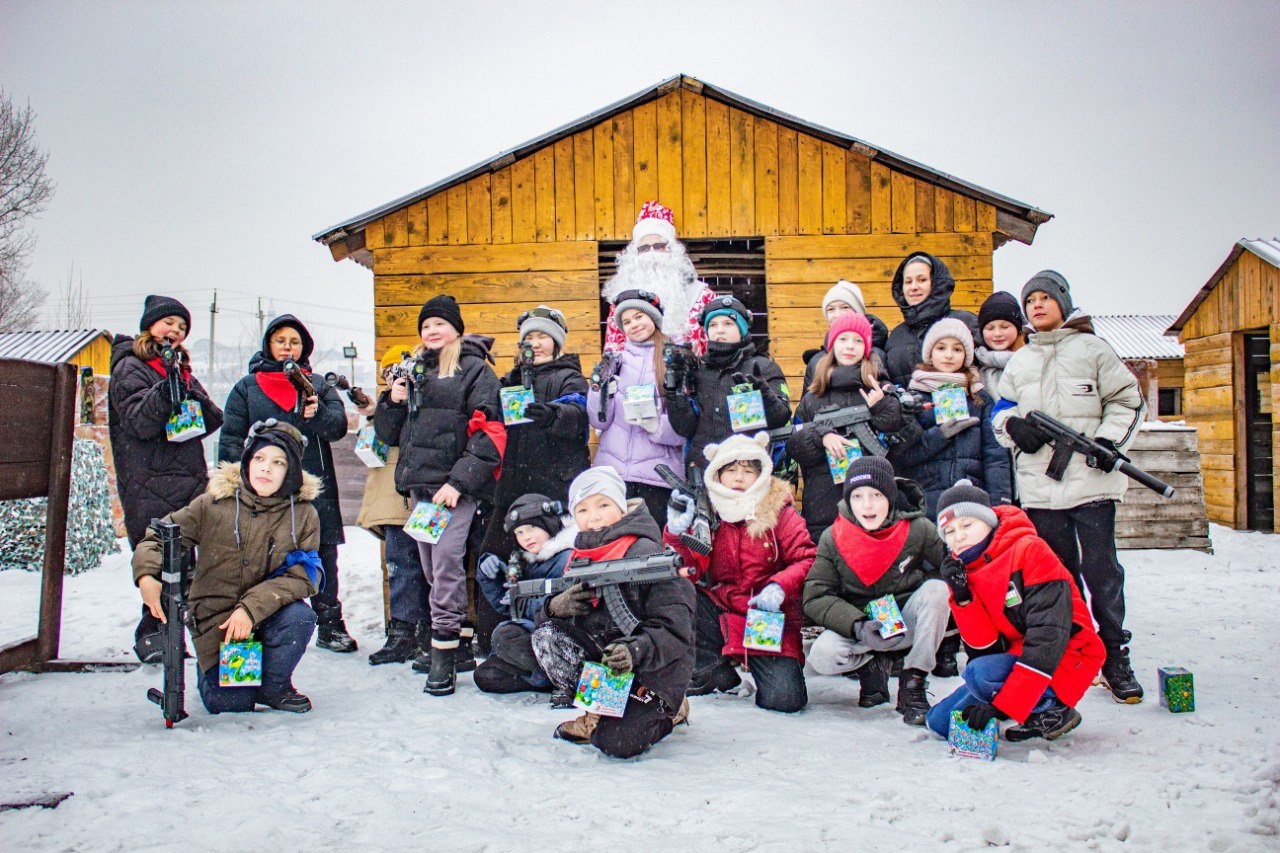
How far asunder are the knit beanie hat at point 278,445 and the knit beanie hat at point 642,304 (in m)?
2.04

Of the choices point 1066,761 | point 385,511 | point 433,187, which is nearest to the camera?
point 1066,761

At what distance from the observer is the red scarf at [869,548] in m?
4.32

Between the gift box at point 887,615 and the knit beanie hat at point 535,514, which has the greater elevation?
the knit beanie hat at point 535,514

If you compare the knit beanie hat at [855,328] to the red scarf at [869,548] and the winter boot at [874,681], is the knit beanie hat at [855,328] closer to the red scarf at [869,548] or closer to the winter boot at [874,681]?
the red scarf at [869,548]

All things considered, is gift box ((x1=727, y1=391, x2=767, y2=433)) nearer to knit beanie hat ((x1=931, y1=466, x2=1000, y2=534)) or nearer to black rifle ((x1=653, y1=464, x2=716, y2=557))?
black rifle ((x1=653, y1=464, x2=716, y2=557))

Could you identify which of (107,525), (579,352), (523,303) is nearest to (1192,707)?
(579,352)

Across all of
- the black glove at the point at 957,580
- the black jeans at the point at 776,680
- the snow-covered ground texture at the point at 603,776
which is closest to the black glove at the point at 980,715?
the snow-covered ground texture at the point at 603,776

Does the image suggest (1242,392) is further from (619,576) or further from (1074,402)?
(619,576)

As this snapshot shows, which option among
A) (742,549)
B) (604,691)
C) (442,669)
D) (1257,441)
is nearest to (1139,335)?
(1257,441)

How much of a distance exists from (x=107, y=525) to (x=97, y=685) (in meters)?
5.44

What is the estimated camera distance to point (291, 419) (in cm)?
555

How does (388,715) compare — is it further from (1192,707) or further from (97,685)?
(1192,707)

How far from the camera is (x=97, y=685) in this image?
470 cm

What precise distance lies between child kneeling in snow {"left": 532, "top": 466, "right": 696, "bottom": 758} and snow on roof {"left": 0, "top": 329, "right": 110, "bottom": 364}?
1940cm
